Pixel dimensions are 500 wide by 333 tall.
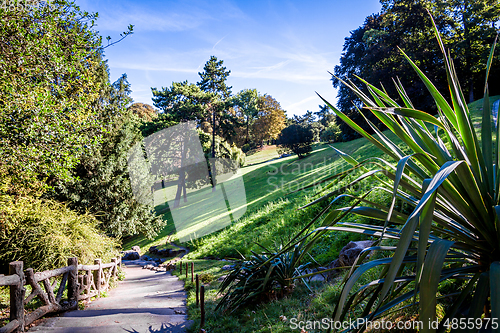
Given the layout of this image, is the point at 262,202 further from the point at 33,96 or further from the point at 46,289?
the point at 33,96

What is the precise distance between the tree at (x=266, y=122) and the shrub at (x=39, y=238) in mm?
34510

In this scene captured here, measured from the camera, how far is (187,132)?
68.9 feet

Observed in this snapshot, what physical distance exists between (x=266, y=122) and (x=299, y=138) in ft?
49.3

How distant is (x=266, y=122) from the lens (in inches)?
1591

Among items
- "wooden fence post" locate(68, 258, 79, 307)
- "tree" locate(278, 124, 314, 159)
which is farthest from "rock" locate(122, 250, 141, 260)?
"tree" locate(278, 124, 314, 159)

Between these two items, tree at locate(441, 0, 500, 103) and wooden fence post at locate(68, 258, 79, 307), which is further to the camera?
tree at locate(441, 0, 500, 103)

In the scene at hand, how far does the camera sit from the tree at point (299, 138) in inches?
1025

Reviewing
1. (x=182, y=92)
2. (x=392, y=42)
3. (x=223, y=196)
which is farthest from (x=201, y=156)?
(x=392, y=42)

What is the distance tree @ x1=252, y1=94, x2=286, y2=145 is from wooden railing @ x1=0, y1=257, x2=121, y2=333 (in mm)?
34832

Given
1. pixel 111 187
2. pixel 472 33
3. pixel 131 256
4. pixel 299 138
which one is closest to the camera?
pixel 111 187

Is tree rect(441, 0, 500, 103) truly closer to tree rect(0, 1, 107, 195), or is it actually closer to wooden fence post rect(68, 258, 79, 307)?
tree rect(0, 1, 107, 195)

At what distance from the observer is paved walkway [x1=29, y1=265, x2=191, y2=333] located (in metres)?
3.71

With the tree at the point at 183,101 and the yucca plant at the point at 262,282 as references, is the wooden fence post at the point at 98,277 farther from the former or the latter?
the tree at the point at 183,101

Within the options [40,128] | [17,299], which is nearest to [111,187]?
[40,128]
